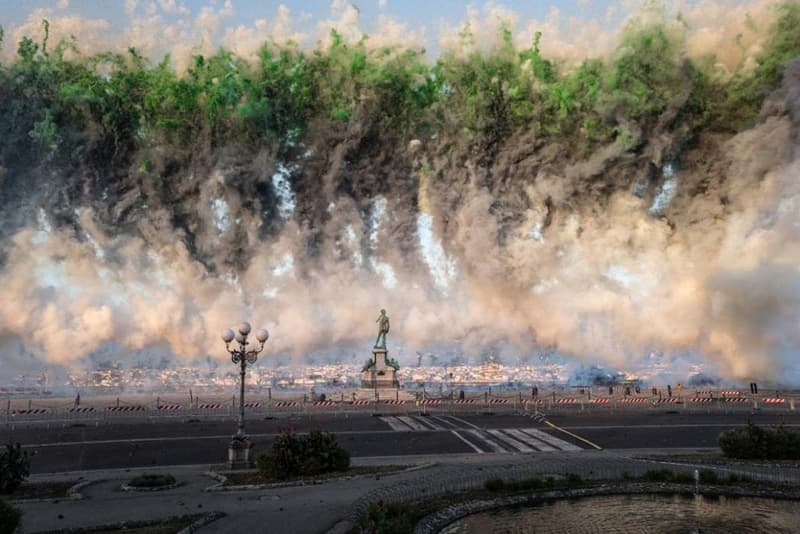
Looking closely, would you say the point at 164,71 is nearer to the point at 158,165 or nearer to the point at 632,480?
the point at 158,165

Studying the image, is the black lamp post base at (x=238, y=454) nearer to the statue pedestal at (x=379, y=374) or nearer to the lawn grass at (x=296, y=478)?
the lawn grass at (x=296, y=478)

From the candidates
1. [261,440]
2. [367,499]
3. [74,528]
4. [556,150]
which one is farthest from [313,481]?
[556,150]

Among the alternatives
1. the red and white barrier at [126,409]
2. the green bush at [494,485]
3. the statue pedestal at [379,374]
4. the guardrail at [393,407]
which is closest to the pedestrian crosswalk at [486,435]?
the guardrail at [393,407]

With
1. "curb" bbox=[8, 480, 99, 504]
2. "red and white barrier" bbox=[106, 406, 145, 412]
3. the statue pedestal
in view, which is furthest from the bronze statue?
"curb" bbox=[8, 480, 99, 504]

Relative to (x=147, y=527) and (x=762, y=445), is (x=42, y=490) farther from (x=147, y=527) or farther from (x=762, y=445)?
(x=762, y=445)

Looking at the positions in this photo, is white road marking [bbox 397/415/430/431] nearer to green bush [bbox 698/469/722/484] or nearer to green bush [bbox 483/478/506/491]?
green bush [bbox 483/478/506/491]

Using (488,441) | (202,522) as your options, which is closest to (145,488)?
(202,522)

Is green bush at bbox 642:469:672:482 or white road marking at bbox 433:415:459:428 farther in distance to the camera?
white road marking at bbox 433:415:459:428
